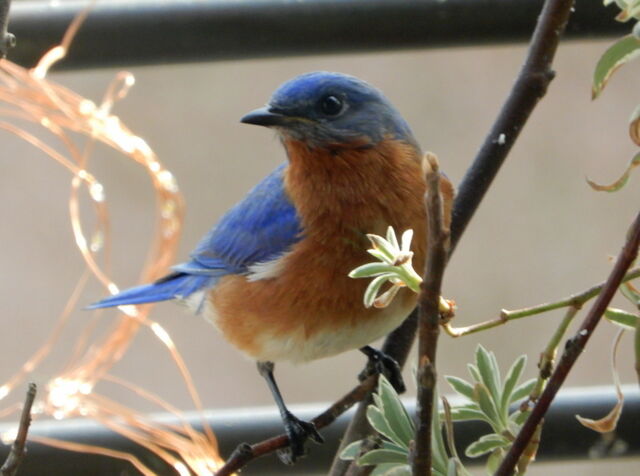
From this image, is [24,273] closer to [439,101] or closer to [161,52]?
[439,101]

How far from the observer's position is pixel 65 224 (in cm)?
377

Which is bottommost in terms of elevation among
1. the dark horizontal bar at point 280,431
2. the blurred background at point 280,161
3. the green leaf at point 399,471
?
the green leaf at point 399,471

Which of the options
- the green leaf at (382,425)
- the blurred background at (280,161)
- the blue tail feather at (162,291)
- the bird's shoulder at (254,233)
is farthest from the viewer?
the blurred background at (280,161)

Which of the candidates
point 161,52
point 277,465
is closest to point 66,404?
point 277,465

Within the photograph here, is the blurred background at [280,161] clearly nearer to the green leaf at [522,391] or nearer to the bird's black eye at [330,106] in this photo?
the bird's black eye at [330,106]

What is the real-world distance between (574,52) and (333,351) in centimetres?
244

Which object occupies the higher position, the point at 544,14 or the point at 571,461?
the point at 544,14

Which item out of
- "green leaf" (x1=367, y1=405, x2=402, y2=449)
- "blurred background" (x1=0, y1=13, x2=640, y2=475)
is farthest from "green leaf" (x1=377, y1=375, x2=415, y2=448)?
"blurred background" (x1=0, y1=13, x2=640, y2=475)

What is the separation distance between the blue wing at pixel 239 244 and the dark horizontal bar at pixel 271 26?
0.21 m

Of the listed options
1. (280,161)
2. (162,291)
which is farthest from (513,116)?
(280,161)

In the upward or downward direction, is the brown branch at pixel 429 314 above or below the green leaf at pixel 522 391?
below

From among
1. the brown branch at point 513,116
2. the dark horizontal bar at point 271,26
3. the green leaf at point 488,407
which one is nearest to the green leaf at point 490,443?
the green leaf at point 488,407

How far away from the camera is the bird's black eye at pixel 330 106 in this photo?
1518 mm

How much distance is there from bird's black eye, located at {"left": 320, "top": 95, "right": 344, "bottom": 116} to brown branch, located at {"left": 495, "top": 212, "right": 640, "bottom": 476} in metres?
0.89
